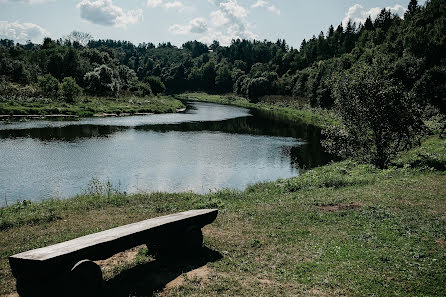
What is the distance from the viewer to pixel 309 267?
9938 millimetres

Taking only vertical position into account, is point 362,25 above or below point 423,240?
above

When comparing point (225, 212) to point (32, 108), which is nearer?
point (225, 212)

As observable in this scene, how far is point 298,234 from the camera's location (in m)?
12.9

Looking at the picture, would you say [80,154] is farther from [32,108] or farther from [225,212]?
[32,108]

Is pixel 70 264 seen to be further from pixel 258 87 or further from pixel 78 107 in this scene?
pixel 258 87

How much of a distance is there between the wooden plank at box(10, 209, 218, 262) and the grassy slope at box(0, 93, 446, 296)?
122 cm

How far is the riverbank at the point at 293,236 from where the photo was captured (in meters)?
8.92

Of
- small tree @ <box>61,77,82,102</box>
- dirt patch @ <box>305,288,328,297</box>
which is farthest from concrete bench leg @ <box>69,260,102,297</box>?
small tree @ <box>61,77,82,102</box>

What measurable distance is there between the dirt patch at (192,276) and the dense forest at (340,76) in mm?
19244

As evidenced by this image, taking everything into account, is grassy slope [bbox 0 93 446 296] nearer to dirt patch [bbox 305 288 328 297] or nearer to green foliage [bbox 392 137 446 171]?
dirt patch [bbox 305 288 328 297]

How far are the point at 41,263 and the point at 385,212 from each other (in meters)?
13.0

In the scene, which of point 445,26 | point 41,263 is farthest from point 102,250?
point 445,26

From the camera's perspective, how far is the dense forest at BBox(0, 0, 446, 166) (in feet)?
81.1

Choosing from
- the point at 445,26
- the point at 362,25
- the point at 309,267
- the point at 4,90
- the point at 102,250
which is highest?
the point at 362,25
